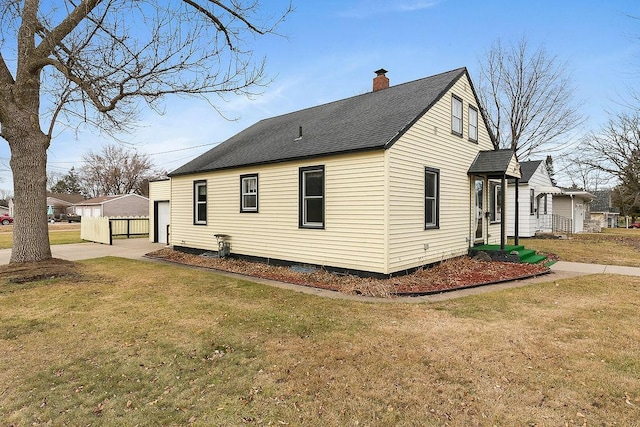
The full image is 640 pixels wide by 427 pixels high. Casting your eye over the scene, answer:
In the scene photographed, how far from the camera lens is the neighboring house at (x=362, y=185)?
8.38 metres

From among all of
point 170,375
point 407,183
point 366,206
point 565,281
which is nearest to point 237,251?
point 366,206

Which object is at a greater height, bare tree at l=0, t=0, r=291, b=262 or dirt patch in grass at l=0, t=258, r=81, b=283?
bare tree at l=0, t=0, r=291, b=262

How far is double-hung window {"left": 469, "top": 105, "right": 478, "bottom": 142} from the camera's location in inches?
467

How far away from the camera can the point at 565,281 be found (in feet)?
27.2

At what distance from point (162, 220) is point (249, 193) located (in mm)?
9615

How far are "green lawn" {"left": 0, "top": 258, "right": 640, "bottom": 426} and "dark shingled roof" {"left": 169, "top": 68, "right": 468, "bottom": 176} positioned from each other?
4.29 m

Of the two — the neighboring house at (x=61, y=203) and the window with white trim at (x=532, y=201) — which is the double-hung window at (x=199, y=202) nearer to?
the window with white trim at (x=532, y=201)

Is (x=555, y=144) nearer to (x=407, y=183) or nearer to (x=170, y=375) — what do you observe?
(x=407, y=183)

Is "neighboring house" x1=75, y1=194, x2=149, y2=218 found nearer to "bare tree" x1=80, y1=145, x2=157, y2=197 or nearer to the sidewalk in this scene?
"bare tree" x1=80, y1=145, x2=157, y2=197

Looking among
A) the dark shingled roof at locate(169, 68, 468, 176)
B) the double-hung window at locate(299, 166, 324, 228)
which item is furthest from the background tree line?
the double-hung window at locate(299, 166, 324, 228)

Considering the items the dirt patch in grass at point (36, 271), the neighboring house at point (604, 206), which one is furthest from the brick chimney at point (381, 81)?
the neighboring house at point (604, 206)

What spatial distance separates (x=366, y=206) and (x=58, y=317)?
6.31 metres

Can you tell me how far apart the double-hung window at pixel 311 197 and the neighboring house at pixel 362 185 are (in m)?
0.03

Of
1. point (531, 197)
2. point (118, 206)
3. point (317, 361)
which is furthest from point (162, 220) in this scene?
point (118, 206)
